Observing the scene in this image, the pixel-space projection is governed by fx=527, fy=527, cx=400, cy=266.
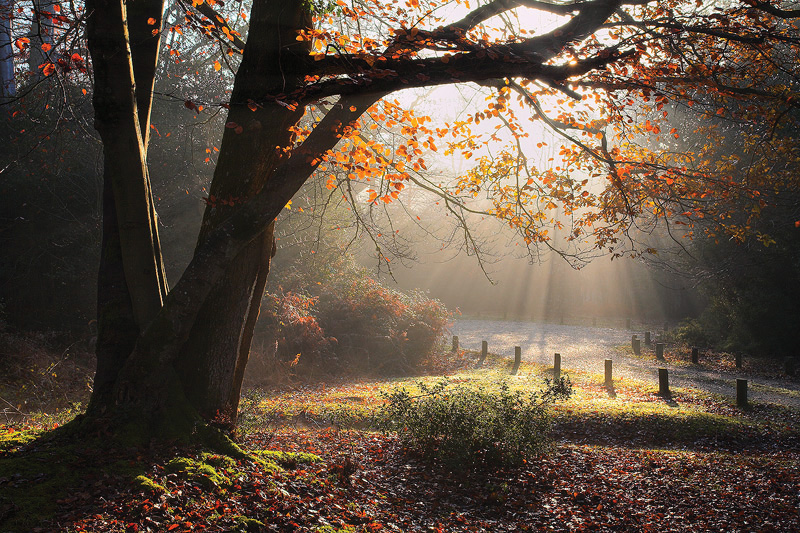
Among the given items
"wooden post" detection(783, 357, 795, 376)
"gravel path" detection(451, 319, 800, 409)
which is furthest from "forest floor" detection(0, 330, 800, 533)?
"wooden post" detection(783, 357, 795, 376)

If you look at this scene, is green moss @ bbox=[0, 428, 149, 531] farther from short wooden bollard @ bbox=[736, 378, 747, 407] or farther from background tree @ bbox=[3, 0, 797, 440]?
short wooden bollard @ bbox=[736, 378, 747, 407]

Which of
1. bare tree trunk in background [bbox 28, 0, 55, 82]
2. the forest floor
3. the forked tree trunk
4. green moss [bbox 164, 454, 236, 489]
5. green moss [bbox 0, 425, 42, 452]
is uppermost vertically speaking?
bare tree trunk in background [bbox 28, 0, 55, 82]

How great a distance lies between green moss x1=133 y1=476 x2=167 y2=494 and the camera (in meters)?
4.20

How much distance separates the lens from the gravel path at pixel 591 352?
1497 cm

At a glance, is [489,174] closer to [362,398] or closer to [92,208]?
[362,398]

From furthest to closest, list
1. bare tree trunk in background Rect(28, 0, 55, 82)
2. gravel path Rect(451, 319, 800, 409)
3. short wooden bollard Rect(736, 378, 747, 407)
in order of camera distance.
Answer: gravel path Rect(451, 319, 800, 409) → short wooden bollard Rect(736, 378, 747, 407) → bare tree trunk in background Rect(28, 0, 55, 82)

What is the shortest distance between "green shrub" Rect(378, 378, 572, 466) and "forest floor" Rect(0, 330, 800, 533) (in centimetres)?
20

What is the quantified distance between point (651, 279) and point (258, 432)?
33.8 metres

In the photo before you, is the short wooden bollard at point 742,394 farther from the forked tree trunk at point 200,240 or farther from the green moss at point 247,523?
the green moss at point 247,523

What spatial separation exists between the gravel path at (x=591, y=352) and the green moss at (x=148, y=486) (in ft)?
45.0

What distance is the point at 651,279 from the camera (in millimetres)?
35594

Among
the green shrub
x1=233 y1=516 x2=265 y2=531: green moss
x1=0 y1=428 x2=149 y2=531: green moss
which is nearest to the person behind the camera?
x1=0 y1=428 x2=149 y2=531: green moss

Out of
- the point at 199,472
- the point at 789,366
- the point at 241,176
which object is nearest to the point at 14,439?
the point at 199,472

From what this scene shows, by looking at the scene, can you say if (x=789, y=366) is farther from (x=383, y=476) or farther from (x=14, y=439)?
(x=14, y=439)
